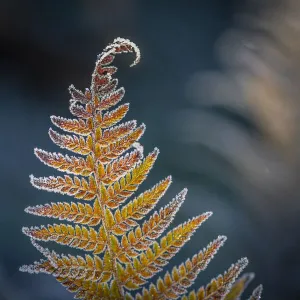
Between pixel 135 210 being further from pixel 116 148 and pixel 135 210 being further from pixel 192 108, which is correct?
pixel 192 108

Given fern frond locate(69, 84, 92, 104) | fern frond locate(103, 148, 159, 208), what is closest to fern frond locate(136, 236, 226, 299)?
fern frond locate(103, 148, 159, 208)

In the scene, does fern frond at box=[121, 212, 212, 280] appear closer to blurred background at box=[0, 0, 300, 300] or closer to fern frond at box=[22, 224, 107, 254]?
fern frond at box=[22, 224, 107, 254]

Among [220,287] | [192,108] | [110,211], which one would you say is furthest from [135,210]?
[192,108]

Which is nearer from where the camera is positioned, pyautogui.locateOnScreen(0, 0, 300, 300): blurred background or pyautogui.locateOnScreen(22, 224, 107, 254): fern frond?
pyautogui.locateOnScreen(22, 224, 107, 254): fern frond

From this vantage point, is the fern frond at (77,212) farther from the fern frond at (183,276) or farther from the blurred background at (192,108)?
the blurred background at (192,108)

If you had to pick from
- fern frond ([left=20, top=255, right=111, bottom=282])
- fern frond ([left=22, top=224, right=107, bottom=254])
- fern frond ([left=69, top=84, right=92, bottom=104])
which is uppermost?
fern frond ([left=69, top=84, right=92, bottom=104])

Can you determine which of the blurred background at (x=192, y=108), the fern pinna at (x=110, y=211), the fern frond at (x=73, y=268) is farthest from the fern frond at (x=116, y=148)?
the blurred background at (x=192, y=108)

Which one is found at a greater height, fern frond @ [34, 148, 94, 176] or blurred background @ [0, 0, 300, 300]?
blurred background @ [0, 0, 300, 300]

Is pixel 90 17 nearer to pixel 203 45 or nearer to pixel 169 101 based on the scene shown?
pixel 203 45

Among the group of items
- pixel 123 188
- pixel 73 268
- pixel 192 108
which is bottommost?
pixel 73 268
